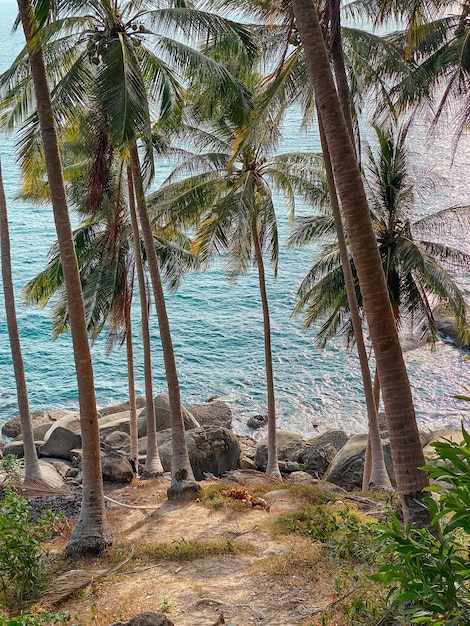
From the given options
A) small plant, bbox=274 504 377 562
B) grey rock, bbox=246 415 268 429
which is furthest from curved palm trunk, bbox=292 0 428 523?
grey rock, bbox=246 415 268 429

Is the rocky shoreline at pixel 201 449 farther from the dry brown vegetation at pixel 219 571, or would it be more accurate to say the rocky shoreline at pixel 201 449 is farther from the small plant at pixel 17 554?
the small plant at pixel 17 554

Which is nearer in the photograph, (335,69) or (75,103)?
(75,103)

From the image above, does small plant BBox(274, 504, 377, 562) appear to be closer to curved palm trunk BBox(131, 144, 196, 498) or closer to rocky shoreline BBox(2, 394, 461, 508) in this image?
curved palm trunk BBox(131, 144, 196, 498)

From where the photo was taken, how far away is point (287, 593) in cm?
768

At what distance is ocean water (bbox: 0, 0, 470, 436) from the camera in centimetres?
2973

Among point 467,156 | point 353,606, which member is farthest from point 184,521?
point 467,156

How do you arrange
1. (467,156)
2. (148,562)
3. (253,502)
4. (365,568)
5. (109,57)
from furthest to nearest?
(467,156) → (253,502) → (109,57) → (148,562) → (365,568)

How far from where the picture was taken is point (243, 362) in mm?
35281

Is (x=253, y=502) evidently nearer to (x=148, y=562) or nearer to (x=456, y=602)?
(x=148, y=562)

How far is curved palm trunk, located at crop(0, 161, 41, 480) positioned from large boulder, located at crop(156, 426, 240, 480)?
12.0 ft

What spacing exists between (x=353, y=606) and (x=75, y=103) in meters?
8.79

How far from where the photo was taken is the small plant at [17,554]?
7559mm

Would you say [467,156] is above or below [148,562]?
above

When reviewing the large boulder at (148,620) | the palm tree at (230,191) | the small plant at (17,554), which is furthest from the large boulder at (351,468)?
the large boulder at (148,620)
